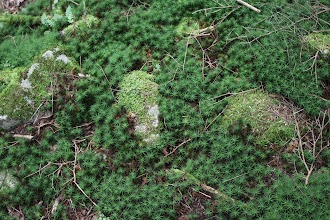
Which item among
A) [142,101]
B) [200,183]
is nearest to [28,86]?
[142,101]

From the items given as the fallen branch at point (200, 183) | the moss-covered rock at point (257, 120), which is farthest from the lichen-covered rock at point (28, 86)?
the moss-covered rock at point (257, 120)

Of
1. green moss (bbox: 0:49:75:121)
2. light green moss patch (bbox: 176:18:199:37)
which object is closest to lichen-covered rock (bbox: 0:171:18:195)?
green moss (bbox: 0:49:75:121)

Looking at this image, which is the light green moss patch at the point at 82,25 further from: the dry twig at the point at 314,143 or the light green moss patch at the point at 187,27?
the dry twig at the point at 314,143

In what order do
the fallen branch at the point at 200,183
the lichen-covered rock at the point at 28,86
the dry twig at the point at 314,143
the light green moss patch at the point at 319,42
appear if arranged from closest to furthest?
the fallen branch at the point at 200,183 → the dry twig at the point at 314,143 → the lichen-covered rock at the point at 28,86 → the light green moss patch at the point at 319,42

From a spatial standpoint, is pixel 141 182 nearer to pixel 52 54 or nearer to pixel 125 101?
pixel 125 101

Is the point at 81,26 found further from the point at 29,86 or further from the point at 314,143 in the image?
the point at 314,143

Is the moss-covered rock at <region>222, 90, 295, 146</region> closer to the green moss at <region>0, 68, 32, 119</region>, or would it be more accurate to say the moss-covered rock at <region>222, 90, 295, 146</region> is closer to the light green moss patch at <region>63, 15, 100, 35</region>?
the light green moss patch at <region>63, 15, 100, 35</region>
